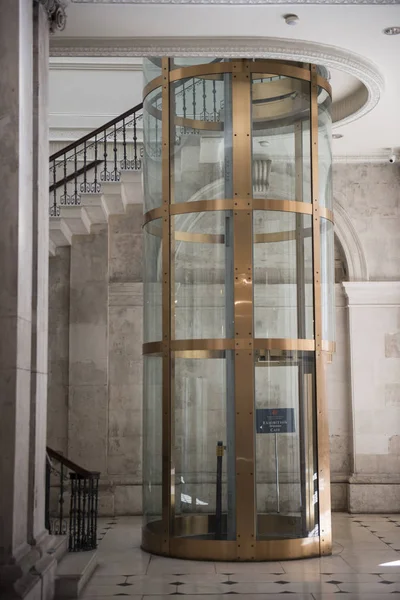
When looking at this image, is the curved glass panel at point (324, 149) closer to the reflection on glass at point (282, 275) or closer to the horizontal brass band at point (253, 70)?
the horizontal brass band at point (253, 70)

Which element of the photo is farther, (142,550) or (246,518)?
(142,550)

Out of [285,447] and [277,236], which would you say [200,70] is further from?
[285,447]

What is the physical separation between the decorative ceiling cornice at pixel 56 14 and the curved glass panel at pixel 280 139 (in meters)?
2.96

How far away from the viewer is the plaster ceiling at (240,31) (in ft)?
26.3

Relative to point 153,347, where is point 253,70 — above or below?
above

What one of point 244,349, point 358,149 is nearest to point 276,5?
point 244,349

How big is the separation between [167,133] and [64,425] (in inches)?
223

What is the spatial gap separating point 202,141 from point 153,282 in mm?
1777

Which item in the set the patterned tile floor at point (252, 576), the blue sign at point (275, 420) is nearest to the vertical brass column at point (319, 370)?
the blue sign at point (275, 420)

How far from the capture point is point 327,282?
32.9ft

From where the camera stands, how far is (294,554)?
9.18 m

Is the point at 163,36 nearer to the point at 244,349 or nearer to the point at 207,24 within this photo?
the point at 207,24

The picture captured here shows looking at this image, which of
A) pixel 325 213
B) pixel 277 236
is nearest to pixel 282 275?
pixel 277 236

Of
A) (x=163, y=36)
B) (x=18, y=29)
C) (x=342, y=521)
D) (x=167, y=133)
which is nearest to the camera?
(x=18, y=29)
